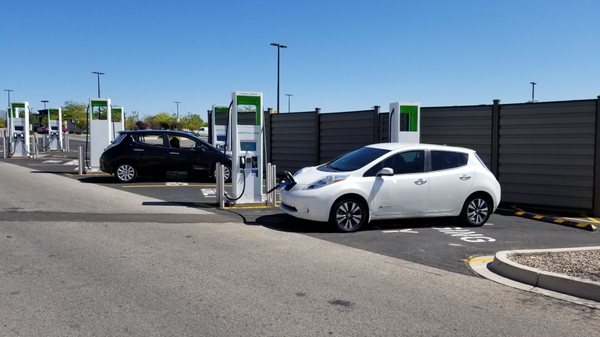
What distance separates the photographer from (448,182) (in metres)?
9.52

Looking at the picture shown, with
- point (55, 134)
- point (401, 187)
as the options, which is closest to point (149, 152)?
point (401, 187)

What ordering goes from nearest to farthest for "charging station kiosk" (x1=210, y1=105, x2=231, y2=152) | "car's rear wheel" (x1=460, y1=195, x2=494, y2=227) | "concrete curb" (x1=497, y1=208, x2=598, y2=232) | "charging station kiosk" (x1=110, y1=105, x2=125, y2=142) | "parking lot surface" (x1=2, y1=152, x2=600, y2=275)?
"parking lot surface" (x1=2, y1=152, x2=600, y2=275), "car's rear wheel" (x1=460, y1=195, x2=494, y2=227), "concrete curb" (x1=497, y1=208, x2=598, y2=232), "charging station kiosk" (x1=210, y1=105, x2=231, y2=152), "charging station kiosk" (x1=110, y1=105, x2=125, y2=142)

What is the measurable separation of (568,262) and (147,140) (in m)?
12.6

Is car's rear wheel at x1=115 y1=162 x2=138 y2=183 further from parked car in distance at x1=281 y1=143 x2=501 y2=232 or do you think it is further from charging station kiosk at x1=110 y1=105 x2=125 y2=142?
parked car in distance at x1=281 y1=143 x2=501 y2=232

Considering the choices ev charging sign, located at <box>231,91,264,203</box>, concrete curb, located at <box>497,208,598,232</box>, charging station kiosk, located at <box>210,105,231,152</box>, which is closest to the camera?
concrete curb, located at <box>497,208,598,232</box>

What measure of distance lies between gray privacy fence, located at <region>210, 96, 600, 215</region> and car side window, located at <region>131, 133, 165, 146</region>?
6.22 m

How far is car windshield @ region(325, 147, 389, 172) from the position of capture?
9336 millimetres

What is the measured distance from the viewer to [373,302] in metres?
5.23

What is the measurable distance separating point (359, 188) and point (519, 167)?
5996 millimetres

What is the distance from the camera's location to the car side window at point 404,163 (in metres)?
9.19

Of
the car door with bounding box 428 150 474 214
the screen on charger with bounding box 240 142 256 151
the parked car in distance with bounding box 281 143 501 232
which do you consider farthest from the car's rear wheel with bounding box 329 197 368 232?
the screen on charger with bounding box 240 142 256 151

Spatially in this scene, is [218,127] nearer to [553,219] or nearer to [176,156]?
[176,156]

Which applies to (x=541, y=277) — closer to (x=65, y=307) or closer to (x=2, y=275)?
(x=65, y=307)

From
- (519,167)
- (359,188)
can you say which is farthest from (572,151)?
(359,188)
